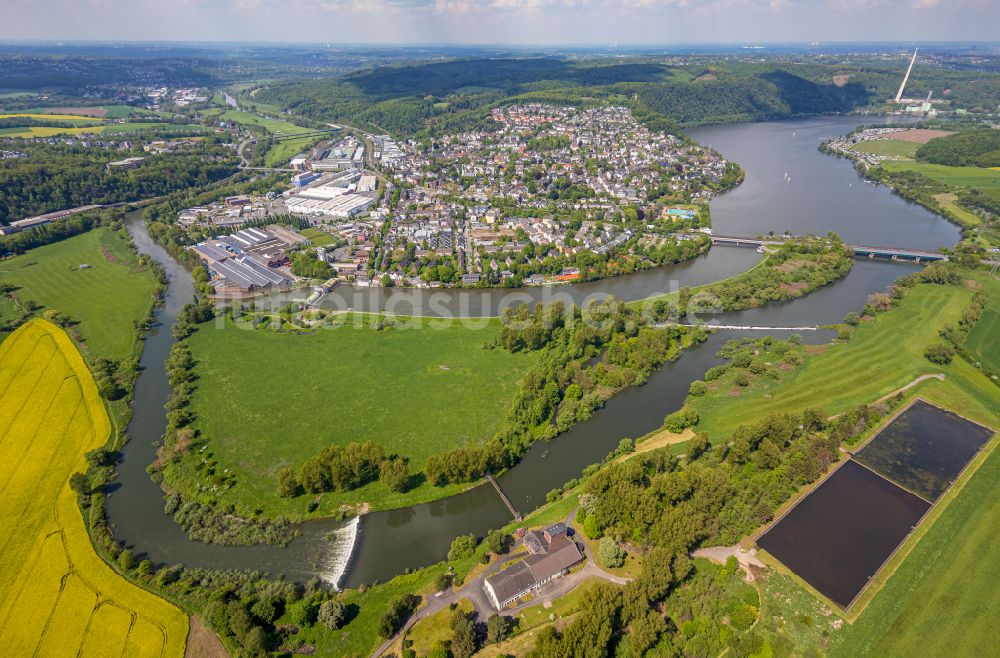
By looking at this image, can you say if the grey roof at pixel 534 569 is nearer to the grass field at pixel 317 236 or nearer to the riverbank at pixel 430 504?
the riverbank at pixel 430 504

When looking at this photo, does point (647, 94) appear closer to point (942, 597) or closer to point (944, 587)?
point (944, 587)

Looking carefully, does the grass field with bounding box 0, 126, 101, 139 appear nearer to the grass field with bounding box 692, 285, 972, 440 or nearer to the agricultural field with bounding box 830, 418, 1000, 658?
the grass field with bounding box 692, 285, 972, 440

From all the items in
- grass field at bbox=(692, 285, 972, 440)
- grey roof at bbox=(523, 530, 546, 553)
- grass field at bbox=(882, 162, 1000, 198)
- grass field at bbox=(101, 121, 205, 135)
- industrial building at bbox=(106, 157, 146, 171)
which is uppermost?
grass field at bbox=(101, 121, 205, 135)

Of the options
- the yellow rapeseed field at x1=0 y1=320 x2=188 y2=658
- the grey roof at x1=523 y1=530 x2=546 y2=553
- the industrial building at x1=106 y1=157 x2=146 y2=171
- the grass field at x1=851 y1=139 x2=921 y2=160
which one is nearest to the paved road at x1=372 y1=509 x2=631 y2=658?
the grey roof at x1=523 y1=530 x2=546 y2=553

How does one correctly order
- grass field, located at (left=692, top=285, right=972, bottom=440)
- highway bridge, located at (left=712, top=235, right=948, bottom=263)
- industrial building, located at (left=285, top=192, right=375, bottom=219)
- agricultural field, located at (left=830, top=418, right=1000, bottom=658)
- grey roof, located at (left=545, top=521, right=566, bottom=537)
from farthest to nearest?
industrial building, located at (left=285, top=192, right=375, bottom=219) → highway bridge, located at (left=712, top=235, right=948, bottom=263) → grass field, located at (left=692, top=285, right=972, bottom=440) → grey roof, located at (left=545, top=521, right=566, bottom=537) → agricultural field, located at (left=830, top=418, right=1000, bottom=658)

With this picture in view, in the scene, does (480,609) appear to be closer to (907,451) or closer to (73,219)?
(907,451)

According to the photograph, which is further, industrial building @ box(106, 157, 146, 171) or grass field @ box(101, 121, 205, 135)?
grass field @ box(101, 121, 205, 135)

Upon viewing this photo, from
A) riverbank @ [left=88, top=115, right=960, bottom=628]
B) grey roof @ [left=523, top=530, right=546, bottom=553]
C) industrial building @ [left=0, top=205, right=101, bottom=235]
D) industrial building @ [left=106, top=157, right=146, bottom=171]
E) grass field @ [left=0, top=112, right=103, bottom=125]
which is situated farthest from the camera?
grass field @ [left=0, top=112, right=103, bottom=125]

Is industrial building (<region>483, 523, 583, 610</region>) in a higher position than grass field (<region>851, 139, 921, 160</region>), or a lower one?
lower
